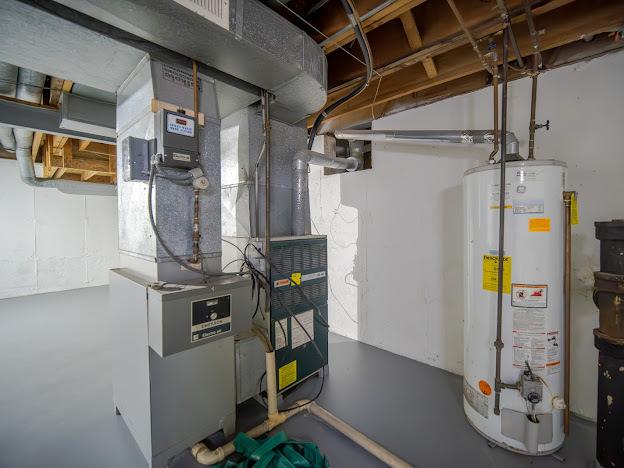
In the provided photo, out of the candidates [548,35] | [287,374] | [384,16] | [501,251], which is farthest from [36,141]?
[548,35]

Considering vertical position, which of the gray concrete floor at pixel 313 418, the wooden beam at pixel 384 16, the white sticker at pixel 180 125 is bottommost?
the gray concrete floor at pixel 313 418

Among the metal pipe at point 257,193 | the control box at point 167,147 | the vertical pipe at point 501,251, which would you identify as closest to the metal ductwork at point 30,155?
the control box at point 167,147

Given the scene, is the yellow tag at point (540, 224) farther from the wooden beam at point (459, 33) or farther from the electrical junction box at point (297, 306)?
the electrical junction box at point (297, 306)

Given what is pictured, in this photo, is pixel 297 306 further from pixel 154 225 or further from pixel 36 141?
pixel 36 141

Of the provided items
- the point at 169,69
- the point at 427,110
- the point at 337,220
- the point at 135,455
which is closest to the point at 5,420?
the point at 135,455

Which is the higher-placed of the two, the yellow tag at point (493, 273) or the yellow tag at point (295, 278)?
the yellow tag at point (493, 273)

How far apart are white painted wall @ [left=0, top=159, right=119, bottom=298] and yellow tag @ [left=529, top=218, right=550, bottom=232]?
6.62m

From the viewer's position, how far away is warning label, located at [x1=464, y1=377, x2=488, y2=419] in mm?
1441

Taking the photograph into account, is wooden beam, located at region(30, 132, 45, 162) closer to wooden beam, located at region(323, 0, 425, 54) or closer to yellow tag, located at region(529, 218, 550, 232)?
wooden beam, located at region(323, 0, 425, 54)

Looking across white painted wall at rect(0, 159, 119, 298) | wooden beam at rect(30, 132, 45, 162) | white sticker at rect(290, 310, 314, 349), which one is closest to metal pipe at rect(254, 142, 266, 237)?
white sticker at rect(290, 310, 314, 349)

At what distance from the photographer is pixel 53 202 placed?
15.9 feet

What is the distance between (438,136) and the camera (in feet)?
5.96

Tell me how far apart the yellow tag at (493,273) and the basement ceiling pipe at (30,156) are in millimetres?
2858

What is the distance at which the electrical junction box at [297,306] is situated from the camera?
5.73 feet
